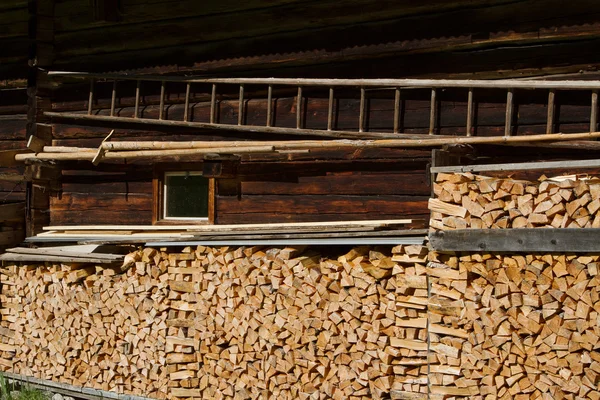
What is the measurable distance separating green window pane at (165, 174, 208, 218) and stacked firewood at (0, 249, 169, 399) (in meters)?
1.01

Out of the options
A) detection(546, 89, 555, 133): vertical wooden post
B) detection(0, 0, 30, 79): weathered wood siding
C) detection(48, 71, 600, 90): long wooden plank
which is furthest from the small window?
detection(546, 89, 555, 133): vertical wooden post

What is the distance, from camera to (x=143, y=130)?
35.2 feet

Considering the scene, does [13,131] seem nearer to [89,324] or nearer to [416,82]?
[89,324]

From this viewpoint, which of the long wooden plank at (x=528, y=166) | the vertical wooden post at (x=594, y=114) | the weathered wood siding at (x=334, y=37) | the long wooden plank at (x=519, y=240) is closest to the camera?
the long wooden plank at (x=519, y=240)

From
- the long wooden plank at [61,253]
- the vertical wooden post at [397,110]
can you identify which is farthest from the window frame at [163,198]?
the vertical wooden post at [397,110]

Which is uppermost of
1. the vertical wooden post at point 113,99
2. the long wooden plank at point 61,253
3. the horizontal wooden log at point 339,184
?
the vertical wooden post at point 113,99

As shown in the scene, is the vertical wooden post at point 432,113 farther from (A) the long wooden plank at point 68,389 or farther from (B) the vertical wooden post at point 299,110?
(A) the long wooden plank at point 68,389

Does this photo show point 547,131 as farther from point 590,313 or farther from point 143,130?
point 143,130

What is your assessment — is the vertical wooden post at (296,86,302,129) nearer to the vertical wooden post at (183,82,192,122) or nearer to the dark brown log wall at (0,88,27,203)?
the vertical wooden post at (183,82,192,122)

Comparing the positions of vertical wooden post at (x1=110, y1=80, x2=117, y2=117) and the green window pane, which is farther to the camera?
vertical wooden post at (x1=110, y1=80, x2=117, y2=117)

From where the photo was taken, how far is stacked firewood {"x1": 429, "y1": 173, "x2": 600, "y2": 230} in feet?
22.8

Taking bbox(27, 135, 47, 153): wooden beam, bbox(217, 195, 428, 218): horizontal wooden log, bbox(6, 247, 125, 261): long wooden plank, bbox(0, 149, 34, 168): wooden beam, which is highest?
bbox(27, 135, 47, 153): wooden beam

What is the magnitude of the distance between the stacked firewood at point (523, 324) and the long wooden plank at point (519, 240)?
10 cm

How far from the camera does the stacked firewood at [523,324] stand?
6.93 metres
